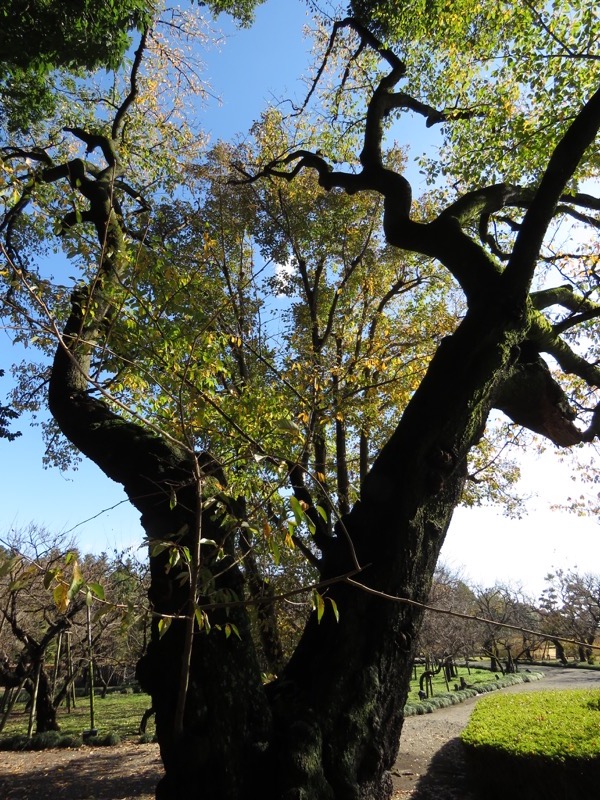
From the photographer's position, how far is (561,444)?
4191 millimetres

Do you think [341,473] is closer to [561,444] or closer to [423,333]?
[423,333]

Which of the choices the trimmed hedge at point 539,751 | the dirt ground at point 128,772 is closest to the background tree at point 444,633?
the dirt ground at point 128,772

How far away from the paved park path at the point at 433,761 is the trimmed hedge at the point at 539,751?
731 millimetres

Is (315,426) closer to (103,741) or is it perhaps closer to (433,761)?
(433,761)

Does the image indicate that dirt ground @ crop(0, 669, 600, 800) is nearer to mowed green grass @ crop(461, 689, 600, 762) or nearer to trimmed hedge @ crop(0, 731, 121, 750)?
trimmed hedge @ crop(0, 731, 121, 750)

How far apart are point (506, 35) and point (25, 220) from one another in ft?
20.2

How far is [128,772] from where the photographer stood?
9.61 metres

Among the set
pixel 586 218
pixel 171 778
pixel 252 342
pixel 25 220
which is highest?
pixel 25 220

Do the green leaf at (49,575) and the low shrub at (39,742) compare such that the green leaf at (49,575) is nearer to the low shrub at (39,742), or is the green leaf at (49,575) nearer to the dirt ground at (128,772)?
the dirt ground at (128,772)

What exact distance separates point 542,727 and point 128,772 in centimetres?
726

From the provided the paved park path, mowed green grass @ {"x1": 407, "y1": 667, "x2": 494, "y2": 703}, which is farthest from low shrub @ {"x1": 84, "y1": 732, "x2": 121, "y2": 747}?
mowed green grass @ {"x1": 407, "y1": 667, "x2": 494, "y2": 703}

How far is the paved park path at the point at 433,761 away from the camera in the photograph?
823 centimetres

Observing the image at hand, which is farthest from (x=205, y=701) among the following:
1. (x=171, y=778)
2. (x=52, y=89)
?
(x=52, y=89)

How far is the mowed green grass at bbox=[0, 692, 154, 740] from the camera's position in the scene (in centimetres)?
1543
